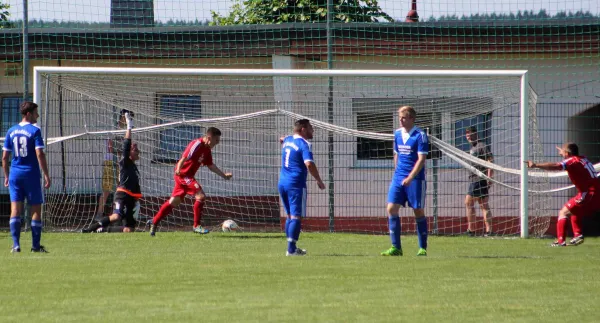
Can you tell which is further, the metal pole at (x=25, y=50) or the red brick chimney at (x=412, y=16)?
the red brick chimney at (x=412, y=16)

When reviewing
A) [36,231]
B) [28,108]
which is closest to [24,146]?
[28,108]

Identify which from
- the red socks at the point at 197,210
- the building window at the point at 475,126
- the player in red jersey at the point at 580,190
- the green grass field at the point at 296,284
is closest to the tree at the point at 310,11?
the building window at the point at 475,126

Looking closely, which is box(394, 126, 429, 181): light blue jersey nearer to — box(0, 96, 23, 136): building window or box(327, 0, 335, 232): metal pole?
box(327, 0, 335, 232): metal pole

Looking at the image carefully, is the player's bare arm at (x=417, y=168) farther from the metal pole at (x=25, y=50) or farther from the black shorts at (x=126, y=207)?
the metal pole at (x=25, y=50)

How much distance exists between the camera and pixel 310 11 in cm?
2028

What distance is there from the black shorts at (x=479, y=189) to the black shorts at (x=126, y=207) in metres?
5.77

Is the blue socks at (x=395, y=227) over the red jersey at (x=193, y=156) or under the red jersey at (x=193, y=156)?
under

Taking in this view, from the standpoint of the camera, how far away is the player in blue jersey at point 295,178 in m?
11.3

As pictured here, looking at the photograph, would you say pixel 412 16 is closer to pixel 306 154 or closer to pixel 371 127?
pixel 371 127

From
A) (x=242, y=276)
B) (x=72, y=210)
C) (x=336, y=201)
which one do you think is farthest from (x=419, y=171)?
(x=72, y=210)

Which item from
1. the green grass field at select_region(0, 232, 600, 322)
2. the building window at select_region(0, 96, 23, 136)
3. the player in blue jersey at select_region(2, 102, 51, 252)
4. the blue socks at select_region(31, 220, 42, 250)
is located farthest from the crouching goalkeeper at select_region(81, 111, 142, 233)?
the building window at select_region(0, 96, 23, 136)

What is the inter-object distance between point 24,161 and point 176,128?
600cm

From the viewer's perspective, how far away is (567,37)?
689 inches

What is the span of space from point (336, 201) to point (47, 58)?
21.0 feet
